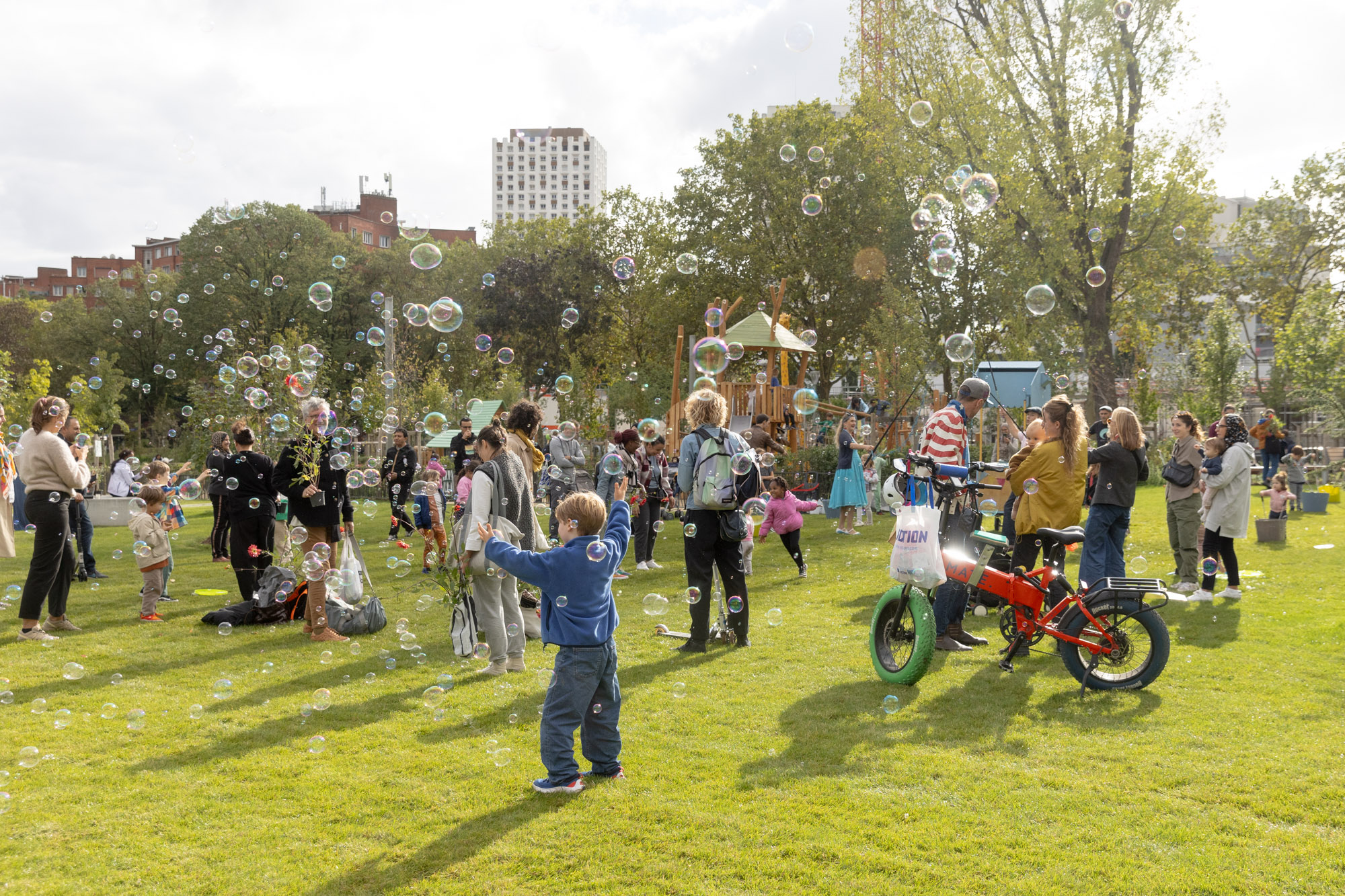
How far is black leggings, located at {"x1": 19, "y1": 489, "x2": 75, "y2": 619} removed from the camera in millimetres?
7594

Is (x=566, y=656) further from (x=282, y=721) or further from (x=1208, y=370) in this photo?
(x=1208, y=370)

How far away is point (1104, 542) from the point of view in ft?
24.5

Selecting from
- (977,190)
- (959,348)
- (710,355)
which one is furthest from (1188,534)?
(710,355)

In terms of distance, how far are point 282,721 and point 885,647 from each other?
3893 mm

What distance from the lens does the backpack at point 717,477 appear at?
685 centimetres

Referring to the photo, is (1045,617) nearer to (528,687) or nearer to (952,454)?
(952,454)

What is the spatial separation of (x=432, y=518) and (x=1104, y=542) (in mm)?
7118

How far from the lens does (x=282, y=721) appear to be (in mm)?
5582

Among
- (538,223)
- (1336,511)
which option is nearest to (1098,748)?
(1336,511)

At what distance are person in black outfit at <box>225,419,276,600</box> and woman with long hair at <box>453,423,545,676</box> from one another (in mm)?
2820

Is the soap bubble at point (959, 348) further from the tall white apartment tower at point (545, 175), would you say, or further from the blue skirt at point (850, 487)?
the tall white apartment tower at point (545, 175)

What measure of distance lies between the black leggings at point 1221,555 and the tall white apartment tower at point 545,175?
178 metres

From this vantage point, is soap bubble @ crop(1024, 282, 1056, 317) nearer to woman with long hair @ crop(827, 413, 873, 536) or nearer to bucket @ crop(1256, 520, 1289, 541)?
woman with long hair @ crop(827, 413, 873, 536)

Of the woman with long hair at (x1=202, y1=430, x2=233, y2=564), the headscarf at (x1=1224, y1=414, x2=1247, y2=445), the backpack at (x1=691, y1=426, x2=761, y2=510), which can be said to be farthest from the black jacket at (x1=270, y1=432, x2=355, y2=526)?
the headscarf at (x1=1224, y1=414, x2=1247, y2=445)
